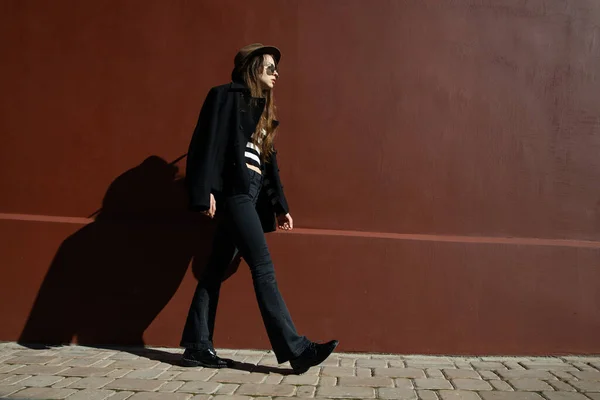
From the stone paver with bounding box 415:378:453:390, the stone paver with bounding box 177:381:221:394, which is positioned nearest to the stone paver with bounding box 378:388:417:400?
the stone paver with bounding box 415:378:453:390

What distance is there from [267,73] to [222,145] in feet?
1.64

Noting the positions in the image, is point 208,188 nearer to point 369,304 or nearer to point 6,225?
point 369,304

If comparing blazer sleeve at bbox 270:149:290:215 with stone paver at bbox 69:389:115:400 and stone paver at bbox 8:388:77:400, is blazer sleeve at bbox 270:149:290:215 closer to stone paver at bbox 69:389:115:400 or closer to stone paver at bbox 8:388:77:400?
stone paver at bbox 69:389:115:400

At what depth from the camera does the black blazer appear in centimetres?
316

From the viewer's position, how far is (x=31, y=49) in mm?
3980

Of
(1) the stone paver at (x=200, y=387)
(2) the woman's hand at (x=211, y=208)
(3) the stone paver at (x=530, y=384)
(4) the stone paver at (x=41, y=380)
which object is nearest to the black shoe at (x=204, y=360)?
(1) the stone paver at (x=200, y=387)

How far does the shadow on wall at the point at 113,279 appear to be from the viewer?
149 inches

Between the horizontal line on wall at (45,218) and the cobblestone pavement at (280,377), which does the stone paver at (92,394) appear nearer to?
the cobblestone pavement at (280,377)

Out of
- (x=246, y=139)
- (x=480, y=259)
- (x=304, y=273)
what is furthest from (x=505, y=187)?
(x=246, y=139)

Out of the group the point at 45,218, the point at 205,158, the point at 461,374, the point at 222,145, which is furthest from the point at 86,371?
the point at 461,374

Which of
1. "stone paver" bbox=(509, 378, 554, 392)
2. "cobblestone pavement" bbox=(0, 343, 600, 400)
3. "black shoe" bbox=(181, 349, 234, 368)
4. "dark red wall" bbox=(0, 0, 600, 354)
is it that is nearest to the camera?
"cobblestone pavement" bbox=(0, 343, 600, 400)

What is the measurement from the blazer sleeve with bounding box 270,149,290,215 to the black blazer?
26cm

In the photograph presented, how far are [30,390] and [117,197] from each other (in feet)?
4.69

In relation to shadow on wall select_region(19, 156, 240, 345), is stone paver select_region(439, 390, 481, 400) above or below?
below
